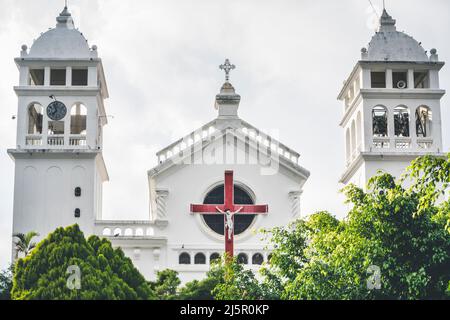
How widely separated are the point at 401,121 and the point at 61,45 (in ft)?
52.1

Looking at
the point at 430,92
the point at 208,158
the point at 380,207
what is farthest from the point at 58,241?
the point at 430,92

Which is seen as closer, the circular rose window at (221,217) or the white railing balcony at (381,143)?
the circular rose window at (221,217)

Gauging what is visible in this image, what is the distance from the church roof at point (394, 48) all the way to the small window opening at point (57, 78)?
14025 mm

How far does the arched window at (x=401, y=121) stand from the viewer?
169ft

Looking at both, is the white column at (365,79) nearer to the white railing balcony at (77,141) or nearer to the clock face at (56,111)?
the white railing balcony at (77,141)

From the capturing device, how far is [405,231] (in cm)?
3002

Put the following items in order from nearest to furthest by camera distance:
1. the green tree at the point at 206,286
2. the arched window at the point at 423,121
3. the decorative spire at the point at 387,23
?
the green tree at the point at 206,286
the arched window at the point at 423,121
the decorative spire at the point at 387,23

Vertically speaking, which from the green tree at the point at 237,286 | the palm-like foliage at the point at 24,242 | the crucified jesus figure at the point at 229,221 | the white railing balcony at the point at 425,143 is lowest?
the green tree at the point at 237,286

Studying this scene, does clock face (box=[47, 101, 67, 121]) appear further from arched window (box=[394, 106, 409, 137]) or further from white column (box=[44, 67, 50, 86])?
arched window (box=[394, 106, 409, 137])

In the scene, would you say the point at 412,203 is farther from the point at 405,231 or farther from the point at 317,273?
the point at 317,273

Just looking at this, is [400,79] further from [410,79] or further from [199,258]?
[199,258]

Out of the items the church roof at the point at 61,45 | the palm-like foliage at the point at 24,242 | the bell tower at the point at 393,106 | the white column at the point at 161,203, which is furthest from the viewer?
the church roof at the point at 61,45

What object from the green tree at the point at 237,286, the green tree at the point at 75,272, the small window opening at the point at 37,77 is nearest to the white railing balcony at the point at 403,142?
the small window opening at the point at 37,77
